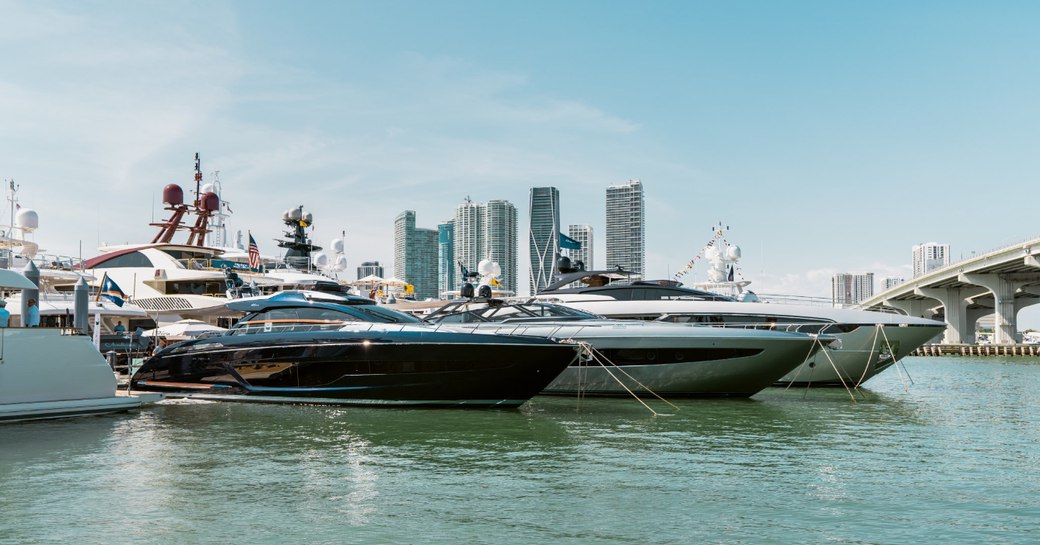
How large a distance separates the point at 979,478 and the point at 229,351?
14220mm

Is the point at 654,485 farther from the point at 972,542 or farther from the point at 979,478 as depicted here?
the point at 979,478

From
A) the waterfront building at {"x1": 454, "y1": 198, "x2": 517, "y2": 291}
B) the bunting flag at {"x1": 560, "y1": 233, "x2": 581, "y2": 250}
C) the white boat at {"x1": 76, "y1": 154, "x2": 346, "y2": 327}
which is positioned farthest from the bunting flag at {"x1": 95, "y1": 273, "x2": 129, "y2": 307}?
the waterfront building at {"x1": 454, "y1": 198, "x2": 517, "y2": 291}

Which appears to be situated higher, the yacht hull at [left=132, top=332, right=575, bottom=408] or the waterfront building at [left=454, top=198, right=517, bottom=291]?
→ the waterfront building at [left=454, top=198, right=517, bottom=291]

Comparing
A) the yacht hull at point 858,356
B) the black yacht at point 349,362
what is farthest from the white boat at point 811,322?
the black yacht at point 349,362

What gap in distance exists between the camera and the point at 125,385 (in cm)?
1980

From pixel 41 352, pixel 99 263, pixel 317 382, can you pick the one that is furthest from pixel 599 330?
pixel 99 263

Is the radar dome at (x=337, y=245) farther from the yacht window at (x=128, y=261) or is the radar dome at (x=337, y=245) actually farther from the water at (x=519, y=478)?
the water at (x=519, y=478)

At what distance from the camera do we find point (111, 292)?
3212 centimetres

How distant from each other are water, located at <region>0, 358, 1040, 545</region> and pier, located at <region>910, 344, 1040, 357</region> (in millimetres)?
68796

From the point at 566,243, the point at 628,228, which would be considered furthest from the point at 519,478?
the point at 628,228

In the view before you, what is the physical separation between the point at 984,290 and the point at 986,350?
15949 mm

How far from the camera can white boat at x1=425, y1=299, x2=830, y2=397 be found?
18.2 metres

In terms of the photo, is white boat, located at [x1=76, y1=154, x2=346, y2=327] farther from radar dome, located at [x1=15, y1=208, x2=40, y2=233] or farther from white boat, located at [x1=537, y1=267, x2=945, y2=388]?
white boat, located at [x1=537, y1=267, x2=945, y2=388]

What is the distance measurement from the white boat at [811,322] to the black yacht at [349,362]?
6.73m
